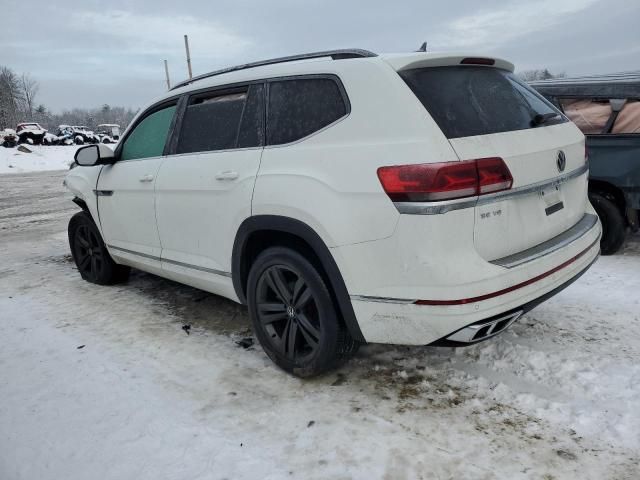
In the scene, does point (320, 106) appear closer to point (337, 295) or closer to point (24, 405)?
point (337, 295)

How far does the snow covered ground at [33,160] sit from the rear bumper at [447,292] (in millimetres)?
24009

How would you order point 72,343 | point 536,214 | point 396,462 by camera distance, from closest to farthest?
point 396,462 → point 536,214 → point 72,343

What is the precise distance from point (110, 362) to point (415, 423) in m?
2.02

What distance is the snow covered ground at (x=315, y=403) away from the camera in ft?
7.21

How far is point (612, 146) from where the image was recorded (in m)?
4.91

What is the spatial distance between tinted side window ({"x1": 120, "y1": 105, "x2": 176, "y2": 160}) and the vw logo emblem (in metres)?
2.71

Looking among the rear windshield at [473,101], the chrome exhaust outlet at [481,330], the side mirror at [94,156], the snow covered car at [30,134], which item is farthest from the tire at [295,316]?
the snow covered car at [30,134]

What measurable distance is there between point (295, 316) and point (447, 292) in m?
0.99

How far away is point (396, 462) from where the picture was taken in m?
2.18

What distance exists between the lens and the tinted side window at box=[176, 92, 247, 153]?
3209 millimetres

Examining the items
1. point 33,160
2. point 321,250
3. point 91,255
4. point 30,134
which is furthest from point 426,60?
point 30,134

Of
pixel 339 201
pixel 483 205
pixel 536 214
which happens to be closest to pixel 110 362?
pixel 339 201

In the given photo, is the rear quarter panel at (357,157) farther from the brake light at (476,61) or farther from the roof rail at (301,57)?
the brake light at (476,61)

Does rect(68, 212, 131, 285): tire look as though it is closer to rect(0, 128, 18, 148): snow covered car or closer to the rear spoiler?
the rear spoiler
